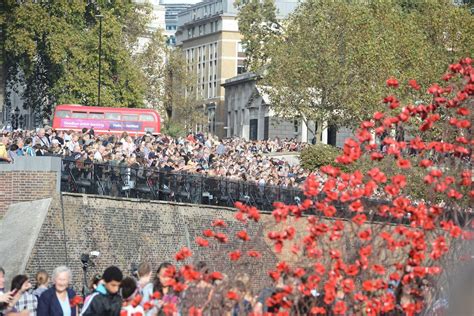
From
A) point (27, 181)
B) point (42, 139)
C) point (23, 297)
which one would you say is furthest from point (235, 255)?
point (42, 139)

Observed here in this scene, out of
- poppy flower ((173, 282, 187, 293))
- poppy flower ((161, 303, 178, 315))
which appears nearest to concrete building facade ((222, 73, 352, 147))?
poppy flower ((173, 282, 187, 293))

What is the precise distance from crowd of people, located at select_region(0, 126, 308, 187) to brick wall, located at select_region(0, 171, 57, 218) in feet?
1.55

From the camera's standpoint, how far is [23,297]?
2102 centimetres

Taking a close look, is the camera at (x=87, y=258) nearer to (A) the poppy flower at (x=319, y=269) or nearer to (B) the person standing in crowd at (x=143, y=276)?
(B) the person standing in crowd at (x=143, y=276)

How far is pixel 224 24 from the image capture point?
167750mm

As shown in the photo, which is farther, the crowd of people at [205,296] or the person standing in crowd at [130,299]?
the person standing in crowd at [130,299]

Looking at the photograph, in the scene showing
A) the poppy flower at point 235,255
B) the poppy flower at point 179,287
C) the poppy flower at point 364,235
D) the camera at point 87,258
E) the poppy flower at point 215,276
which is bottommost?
the camera at point 87,258

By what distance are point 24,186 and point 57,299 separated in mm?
22841

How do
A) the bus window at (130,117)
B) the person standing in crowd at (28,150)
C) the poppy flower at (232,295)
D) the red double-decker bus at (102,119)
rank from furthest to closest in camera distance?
the bus window at (130,117), the red double-decker bus at (102,119), the person standing in crowd at (28,150), the poppy flower at (232,295)

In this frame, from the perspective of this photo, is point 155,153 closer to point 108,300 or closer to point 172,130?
point 108,300

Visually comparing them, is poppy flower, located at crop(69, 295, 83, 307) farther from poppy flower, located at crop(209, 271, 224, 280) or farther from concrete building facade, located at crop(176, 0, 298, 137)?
concrete building facade, located at crop(176, 0, 298, 137)

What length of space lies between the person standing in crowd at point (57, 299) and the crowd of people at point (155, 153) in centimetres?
2195

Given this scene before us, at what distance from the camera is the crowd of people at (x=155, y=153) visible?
144ft

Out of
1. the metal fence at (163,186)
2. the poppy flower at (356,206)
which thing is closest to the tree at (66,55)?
the metal fence at (163,186)
